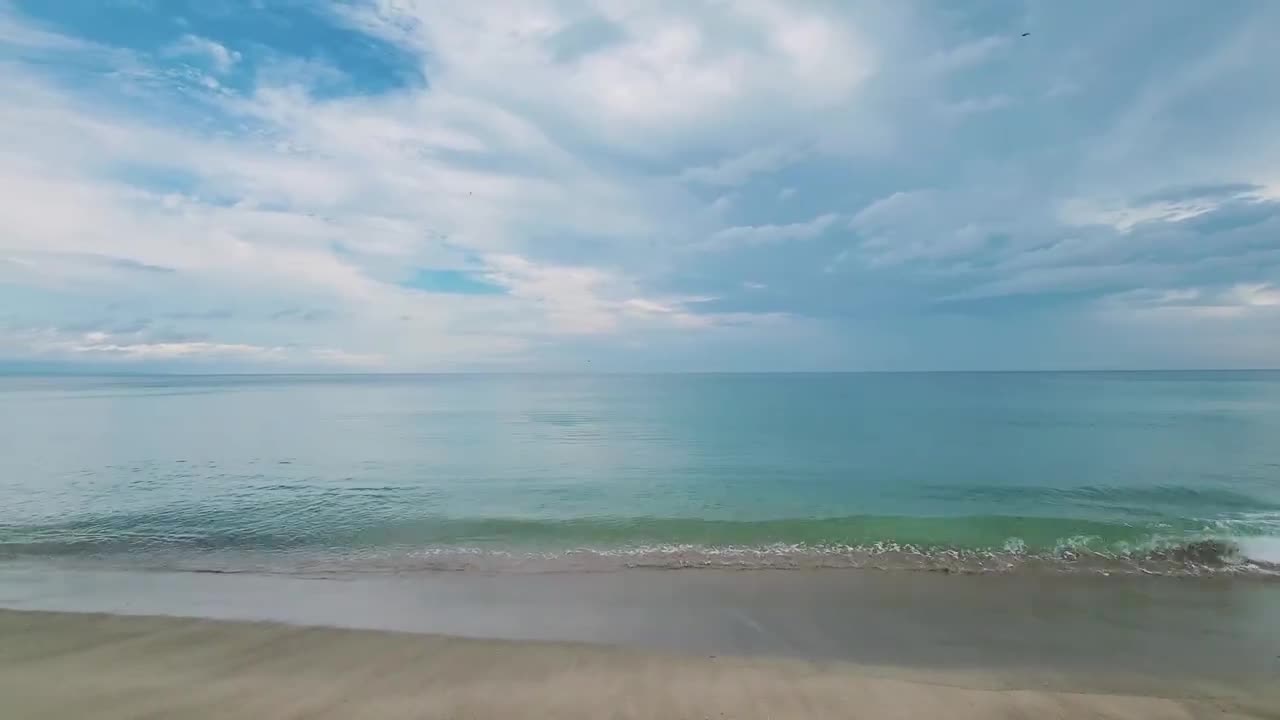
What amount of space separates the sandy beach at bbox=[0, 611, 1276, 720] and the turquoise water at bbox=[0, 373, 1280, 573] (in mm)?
4359

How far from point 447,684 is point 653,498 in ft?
42.5

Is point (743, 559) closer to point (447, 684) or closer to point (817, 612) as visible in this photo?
point (817, 612)

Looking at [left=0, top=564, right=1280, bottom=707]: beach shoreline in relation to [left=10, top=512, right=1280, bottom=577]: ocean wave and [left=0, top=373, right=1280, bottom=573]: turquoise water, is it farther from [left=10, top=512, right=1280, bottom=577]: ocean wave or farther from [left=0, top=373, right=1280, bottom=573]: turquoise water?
[left=0, top=373, right=1280, bottom=573]: turquoise water

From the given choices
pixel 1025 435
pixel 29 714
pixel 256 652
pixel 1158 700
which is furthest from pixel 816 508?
pixel 1025 435

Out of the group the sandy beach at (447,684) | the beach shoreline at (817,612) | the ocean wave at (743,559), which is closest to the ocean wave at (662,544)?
the ocean wave at (743,559)

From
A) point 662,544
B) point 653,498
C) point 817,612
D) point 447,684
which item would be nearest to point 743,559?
point 662,544

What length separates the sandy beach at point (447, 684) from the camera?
615cm

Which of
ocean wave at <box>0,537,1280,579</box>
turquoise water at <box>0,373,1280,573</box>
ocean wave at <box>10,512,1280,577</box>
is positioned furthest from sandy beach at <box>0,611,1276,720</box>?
turquoise water at <box>0,373,1280,573</box>

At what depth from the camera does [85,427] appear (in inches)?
1662

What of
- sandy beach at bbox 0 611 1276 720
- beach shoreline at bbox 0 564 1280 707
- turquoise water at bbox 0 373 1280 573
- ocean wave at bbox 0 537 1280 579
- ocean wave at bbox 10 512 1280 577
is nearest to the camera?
sandy beach at bbox 0 611 1276 720

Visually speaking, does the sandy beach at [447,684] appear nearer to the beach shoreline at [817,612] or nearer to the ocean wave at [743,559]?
the beach shoreline at [817,612]

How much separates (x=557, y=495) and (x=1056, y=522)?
15.6m

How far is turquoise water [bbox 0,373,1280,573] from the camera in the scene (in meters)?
13.2

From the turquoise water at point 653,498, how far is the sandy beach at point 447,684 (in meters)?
4.36
